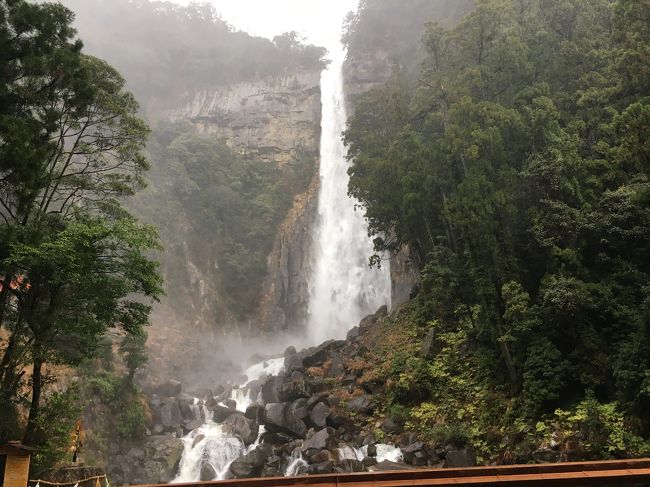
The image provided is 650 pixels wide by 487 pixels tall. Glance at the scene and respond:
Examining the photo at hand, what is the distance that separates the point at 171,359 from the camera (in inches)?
1324

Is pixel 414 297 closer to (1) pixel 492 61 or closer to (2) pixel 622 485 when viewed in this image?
(1) pixel 492 61

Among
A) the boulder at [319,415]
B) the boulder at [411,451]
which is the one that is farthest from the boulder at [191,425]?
the boulder at [411,451]

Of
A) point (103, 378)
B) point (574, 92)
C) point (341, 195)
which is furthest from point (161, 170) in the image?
point (574, 92)

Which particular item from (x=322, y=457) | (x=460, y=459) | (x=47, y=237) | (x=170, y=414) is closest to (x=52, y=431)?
(x=47, y=237)

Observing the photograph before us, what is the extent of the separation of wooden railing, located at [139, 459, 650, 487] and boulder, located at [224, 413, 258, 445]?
1588 cm

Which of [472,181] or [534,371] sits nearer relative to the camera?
[534,371]

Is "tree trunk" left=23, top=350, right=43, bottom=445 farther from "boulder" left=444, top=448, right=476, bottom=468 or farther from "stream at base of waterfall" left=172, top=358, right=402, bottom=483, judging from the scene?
"boulder" left=444, top=448, right=476, bottom=468

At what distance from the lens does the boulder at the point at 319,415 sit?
17609mm

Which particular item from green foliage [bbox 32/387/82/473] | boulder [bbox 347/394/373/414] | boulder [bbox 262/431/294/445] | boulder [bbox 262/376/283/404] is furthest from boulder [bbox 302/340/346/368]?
green foliage [bbox 32/387/82/473]

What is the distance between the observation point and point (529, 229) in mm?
14430

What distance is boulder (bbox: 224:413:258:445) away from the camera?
19.9 m

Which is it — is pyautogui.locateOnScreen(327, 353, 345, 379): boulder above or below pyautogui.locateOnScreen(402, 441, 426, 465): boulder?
above

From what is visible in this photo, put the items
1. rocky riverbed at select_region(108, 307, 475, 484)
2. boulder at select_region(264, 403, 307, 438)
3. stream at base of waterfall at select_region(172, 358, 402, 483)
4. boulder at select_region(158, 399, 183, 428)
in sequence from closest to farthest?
rocky riverbed at select_region(108, 307, 475, 484) < stream at base of waterfall at select_region(172, 358, 402, 483) < boulder at select_region(264, 403, 307, 438) < boulder at select_region(158, 399, 183, 428)

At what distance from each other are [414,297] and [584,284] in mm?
11353
